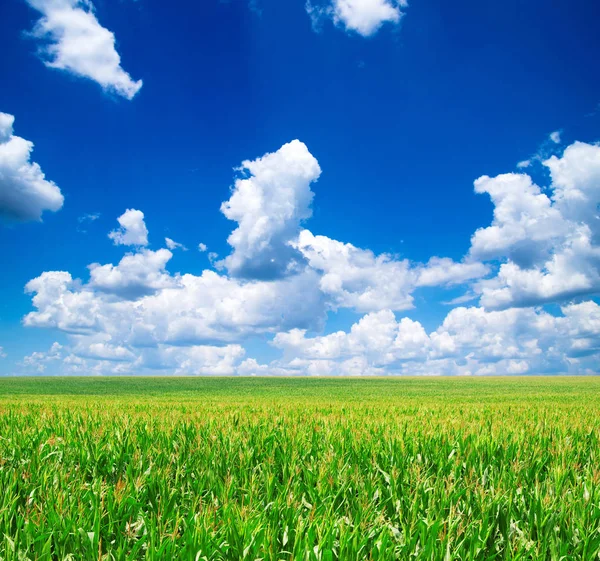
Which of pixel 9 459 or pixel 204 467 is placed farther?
pixel 9 459

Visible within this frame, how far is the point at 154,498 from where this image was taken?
16.3 ft

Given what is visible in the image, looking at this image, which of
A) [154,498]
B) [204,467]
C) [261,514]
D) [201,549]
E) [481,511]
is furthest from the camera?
[204,467]

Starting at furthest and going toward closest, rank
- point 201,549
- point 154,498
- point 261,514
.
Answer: point 154,498 → point 261,514 → point 201,549

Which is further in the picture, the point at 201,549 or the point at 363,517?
the point at 363,517

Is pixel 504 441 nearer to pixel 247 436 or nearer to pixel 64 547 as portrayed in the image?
pixel 247 436

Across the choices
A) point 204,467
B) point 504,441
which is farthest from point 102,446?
point 504,441

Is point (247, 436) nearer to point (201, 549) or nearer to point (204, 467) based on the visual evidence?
point (204, 467)

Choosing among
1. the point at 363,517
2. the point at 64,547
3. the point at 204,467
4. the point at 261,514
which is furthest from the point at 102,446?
the point at 363,517

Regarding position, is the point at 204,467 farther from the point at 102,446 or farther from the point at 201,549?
the point at 201,549

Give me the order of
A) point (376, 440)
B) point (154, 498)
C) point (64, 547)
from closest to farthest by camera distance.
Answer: point (64, 547), point (154, 498), point (376, 440)

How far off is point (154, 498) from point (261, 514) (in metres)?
1.60

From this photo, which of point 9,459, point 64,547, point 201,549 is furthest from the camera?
point 9,459

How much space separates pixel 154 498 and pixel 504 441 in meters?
5.98

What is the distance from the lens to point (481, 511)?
4.51 metres
